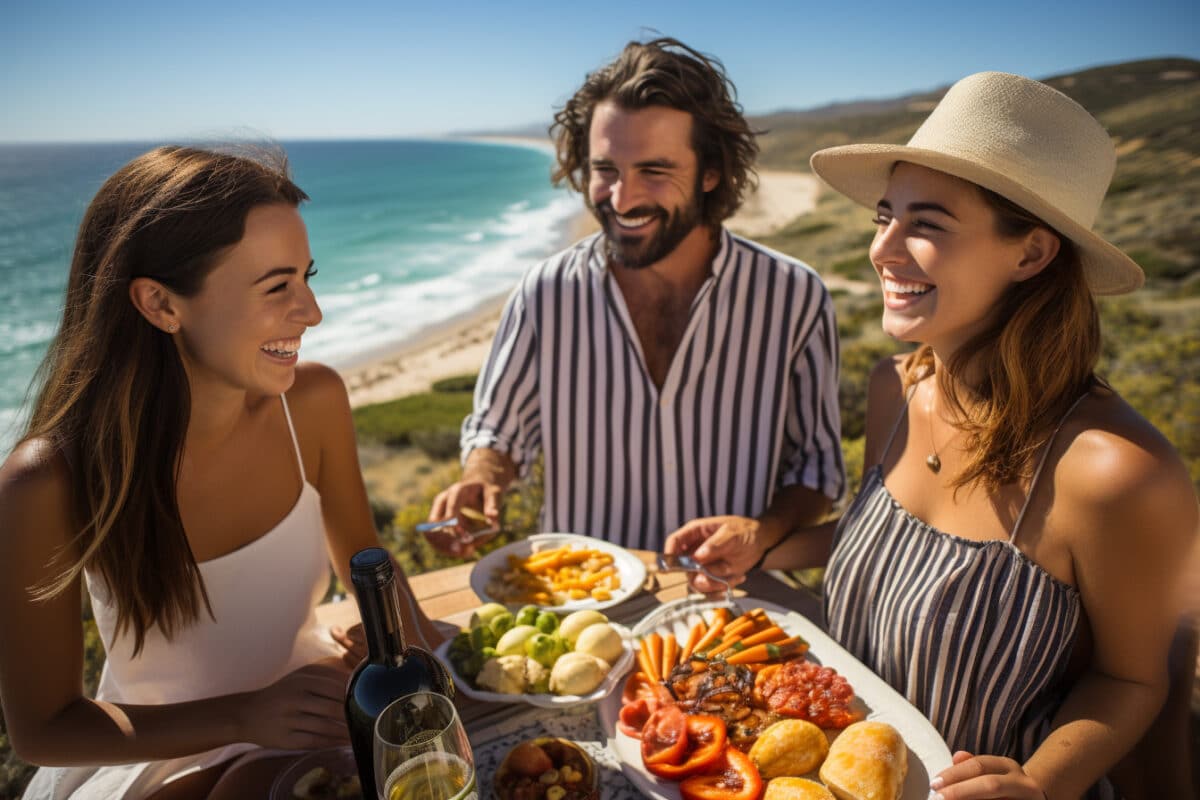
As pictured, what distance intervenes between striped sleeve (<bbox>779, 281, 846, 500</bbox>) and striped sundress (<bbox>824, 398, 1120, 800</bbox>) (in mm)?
1077

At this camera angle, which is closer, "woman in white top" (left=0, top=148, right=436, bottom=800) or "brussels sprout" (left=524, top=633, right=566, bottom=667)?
"woman in white top" (left=0, top=148, right=436, bottom=800)

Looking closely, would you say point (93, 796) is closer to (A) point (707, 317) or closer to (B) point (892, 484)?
(B) point (892, 484)

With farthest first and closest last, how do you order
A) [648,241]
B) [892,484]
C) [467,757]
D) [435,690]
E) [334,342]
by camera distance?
[334,342] → [648,241] → [892,484] → [435,690] → [467,757]

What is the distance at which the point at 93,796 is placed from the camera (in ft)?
5.47

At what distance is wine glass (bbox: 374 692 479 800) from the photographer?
97 cm

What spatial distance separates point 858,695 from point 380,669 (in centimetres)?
115

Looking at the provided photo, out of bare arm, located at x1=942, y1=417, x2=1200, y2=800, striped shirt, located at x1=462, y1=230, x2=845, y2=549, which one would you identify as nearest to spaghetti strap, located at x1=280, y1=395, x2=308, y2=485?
striped shirt, located at x1=462, y1=230, x2=845, y2=549

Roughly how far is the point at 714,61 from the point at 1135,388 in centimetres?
662

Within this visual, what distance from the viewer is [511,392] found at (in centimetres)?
336

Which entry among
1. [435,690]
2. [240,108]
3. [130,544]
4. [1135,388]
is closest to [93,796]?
[130,544]

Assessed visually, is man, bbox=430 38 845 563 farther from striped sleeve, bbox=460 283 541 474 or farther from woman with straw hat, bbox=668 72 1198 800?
woman with straw hat, bbox=668 72 1198 800

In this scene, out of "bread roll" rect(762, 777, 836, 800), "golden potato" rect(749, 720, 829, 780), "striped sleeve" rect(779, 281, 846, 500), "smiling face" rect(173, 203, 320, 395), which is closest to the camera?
"bread roll" rect(762, 777, 836, 800)

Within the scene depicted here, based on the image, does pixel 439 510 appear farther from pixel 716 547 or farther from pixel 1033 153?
pixel 1033 153

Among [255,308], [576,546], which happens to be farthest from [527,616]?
[255,308]
